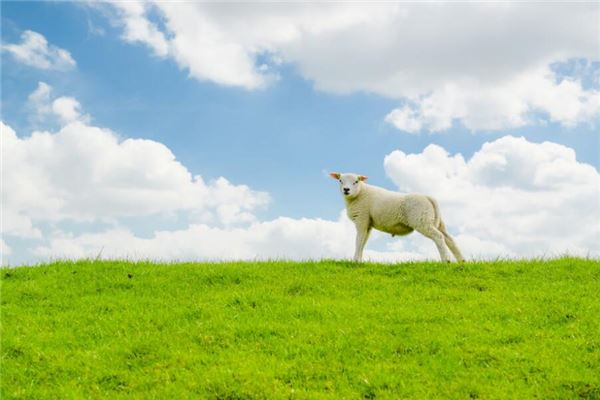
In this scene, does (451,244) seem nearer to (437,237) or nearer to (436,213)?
(437,237)

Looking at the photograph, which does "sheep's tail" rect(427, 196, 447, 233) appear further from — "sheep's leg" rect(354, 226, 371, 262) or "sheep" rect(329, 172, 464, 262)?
"sheep's leg" rect(354, 226, 371, 262)

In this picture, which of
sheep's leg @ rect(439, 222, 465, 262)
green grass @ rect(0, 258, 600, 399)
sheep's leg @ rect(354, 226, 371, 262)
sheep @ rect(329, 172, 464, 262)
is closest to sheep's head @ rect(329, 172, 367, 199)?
sheep @ rect(329, 172, 464, 262)

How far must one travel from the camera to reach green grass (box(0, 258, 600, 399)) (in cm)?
1100

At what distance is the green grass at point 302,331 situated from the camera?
1100 centimetres

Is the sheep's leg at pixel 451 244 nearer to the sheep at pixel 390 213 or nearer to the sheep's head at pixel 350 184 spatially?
the sheep at pixel 390 213

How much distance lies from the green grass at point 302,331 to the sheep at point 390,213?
75.0 inches

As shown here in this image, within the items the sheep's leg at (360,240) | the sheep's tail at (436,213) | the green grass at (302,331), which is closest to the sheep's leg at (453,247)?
the sheep's tail at (436,213)

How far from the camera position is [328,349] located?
1224 centimetres

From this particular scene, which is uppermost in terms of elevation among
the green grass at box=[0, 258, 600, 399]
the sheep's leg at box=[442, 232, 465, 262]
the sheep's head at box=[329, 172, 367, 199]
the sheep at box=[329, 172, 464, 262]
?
the sheep's head at box=[329, 172, 367, 199]

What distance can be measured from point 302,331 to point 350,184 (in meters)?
8.73

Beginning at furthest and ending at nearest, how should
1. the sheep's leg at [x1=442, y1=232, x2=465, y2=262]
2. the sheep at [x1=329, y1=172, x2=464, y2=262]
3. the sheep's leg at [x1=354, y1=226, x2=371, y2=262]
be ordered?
the sheep's leg at [x1=442, y1=232, x2=465, y2=262], the sheep's leg at [x1=354, y1=226, x2=371, y2=262], the sheep at [x1=329, y1=172, x2=464, y2=262]

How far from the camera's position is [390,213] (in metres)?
20.9

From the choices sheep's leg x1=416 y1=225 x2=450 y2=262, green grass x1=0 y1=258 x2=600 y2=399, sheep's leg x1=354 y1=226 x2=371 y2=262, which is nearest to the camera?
green grass x1=0 y1=258 x2=600 y2=399

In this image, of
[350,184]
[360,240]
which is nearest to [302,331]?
[360,240]
